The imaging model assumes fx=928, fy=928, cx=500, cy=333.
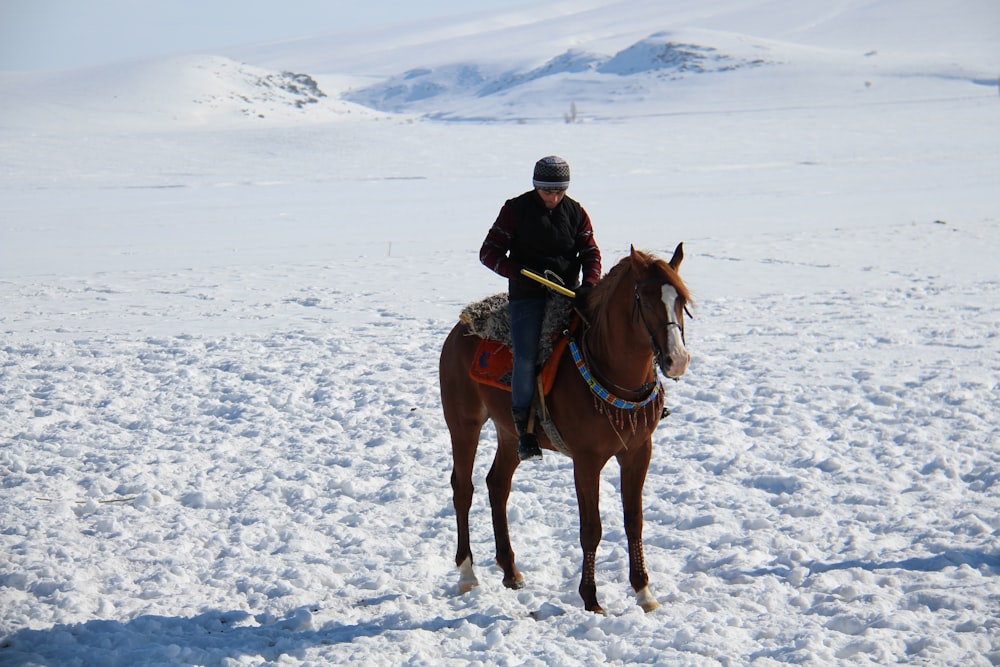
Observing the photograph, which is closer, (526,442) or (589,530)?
(589,530)

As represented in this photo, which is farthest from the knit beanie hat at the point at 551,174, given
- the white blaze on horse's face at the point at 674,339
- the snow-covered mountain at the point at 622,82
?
the snow-covered mountain at the point at 622,82

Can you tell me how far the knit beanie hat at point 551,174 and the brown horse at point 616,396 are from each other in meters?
0.57

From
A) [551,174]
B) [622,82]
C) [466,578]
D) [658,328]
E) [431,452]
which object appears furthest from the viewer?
[622,82]

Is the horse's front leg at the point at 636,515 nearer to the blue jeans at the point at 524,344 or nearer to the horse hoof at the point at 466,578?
the blue jeans at the point at 524,344

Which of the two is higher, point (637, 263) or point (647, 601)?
point (637, 263)

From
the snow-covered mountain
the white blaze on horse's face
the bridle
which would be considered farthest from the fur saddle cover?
the snow-covered mountain

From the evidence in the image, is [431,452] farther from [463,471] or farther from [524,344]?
[524,344]

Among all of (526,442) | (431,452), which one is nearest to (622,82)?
(431,452)

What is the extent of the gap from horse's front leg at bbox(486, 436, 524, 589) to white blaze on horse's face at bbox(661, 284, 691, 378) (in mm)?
1597

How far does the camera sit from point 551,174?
5031 mm

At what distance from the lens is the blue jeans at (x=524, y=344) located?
5.12 meters

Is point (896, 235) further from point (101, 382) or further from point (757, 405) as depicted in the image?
point (101, 382)

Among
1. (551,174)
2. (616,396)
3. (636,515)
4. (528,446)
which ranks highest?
(551,174)

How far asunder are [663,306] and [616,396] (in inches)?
26.1
